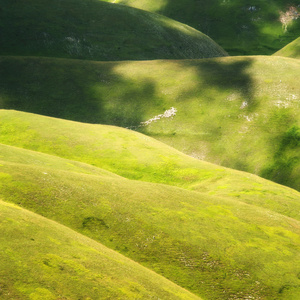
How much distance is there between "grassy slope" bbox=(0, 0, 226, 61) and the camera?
155 meters

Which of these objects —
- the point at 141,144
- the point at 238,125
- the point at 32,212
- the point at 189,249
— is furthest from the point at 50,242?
the point at 238,125

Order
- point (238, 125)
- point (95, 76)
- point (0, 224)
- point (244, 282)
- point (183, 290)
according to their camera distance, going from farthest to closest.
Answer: point (95, 76) < point (238, 125) < point (244, 282) < point (183, 290) < point (0, 224)

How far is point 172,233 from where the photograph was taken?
3566 cm

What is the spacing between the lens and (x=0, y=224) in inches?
1014

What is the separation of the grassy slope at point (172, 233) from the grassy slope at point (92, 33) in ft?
399

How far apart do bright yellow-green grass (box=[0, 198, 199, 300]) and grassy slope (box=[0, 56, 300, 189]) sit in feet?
214

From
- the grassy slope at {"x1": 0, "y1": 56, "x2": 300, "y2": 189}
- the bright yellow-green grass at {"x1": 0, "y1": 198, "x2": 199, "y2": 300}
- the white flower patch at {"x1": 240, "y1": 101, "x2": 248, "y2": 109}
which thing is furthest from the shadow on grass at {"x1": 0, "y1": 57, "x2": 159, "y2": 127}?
the bright yellow-green grass at {"x1": 0, "y1": 198, "x2": 199, "y2": 300}

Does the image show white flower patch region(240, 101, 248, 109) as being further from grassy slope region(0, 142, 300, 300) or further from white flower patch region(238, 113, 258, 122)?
grassy slope region(0, 142, 300, 300)

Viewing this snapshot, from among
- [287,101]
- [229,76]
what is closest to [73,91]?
[229,76]

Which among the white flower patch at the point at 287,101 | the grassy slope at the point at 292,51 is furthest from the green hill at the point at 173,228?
the grassy slope at the point at 292,51

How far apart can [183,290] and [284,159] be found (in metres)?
67.9

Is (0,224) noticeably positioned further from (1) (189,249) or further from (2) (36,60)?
(2) (36,60)

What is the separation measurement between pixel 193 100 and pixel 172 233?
7938 centimetres

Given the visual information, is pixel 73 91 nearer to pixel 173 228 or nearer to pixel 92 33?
pixel 92 33
